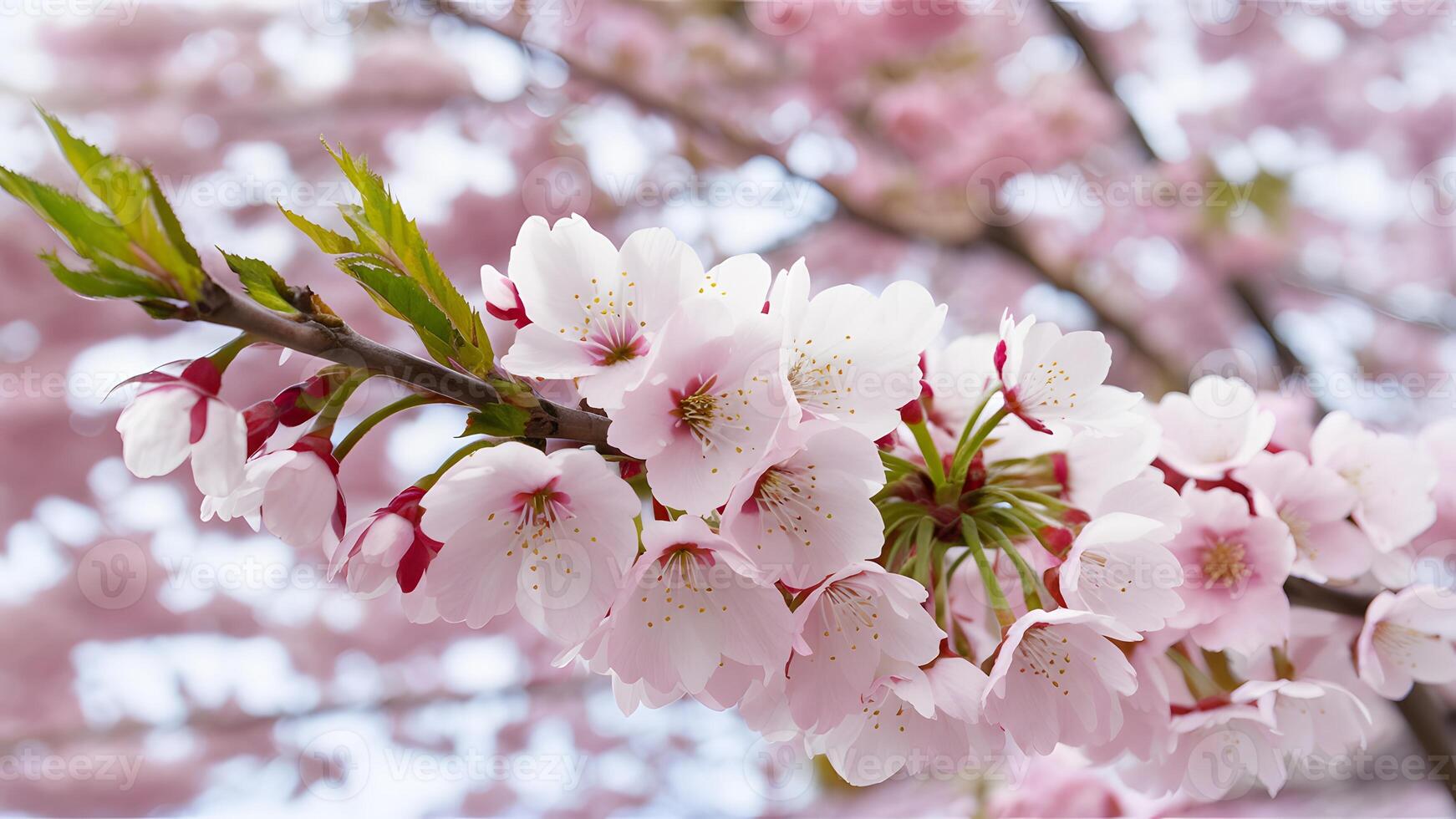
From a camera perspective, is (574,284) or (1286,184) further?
(1286,184)

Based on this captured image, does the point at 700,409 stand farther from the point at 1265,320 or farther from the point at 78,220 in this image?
the point at 1265,320

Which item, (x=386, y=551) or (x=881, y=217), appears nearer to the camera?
(x=386, y=551)

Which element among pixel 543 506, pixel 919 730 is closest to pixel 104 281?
pixel 543 506

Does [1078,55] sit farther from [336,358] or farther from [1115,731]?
[336,358]

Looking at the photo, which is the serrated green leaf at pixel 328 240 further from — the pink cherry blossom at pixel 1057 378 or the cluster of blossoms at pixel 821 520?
the pink cherry blossom at pixel 1057 378

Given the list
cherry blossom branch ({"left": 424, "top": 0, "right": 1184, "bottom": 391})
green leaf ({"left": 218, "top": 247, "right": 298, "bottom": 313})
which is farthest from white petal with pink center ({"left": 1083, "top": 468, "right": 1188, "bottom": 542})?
cherry blossom branch ({"left": 424, "top": 0, "right": 1184, "bottom": 391})

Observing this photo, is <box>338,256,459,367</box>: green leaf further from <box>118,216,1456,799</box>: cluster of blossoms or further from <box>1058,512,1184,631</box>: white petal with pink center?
<box>1058,512,1184,631</box>: white petal with pink center

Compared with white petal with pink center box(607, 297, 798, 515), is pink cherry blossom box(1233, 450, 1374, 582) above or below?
below

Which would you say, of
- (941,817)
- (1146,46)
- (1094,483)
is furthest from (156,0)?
(1146,46)
